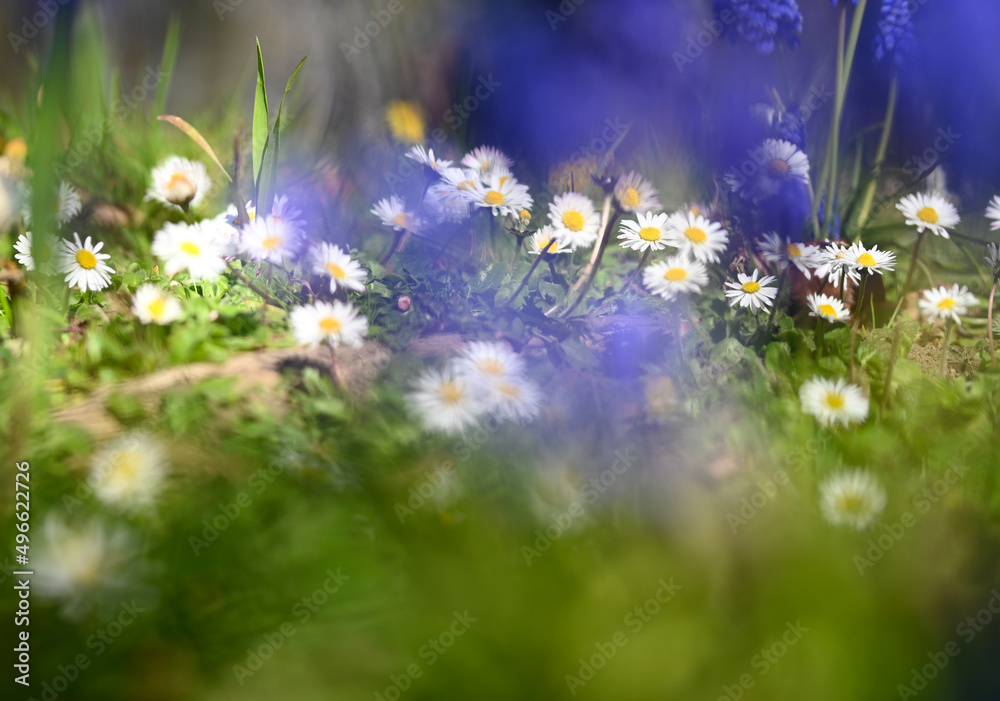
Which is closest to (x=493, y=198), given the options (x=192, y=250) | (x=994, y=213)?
(x=192, y=250)

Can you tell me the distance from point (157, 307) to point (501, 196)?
39cm

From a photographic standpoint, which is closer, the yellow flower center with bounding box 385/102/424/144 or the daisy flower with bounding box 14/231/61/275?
the daisy flower with bounding box 14/231/61/275

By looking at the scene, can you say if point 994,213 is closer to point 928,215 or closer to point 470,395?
point 928,215

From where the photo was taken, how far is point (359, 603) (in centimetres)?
48

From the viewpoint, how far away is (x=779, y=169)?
0.90 meters

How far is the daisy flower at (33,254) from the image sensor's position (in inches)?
19.9

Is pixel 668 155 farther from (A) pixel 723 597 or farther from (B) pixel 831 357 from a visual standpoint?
(A) pixel 723 597

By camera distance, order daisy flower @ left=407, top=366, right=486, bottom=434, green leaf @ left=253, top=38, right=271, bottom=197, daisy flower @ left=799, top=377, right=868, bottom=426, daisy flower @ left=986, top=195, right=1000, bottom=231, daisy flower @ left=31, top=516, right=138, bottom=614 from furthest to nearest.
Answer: daisy flower @ left=986, top=195, right=1000, bottom=231
green leaf @ left=253, top=38, right=271, bottom=197
daisy flower @ left=799, top=377, right=868, bottom=426
daisy flower @ left=407, top=366, right=486, bottom=434
daisy flower @ left=31, top=516, right=138, bottom=614

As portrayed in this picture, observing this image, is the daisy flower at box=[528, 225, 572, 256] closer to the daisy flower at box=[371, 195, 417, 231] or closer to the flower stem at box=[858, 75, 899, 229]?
the daisy flower at box=[371, 195, 417, 231]

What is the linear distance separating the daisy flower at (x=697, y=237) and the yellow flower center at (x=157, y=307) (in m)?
0.55

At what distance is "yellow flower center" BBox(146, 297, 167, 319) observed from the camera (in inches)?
26.3

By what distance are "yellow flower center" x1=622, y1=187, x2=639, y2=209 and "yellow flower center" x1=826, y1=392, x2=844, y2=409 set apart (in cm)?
31

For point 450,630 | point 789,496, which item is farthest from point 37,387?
point 789,496

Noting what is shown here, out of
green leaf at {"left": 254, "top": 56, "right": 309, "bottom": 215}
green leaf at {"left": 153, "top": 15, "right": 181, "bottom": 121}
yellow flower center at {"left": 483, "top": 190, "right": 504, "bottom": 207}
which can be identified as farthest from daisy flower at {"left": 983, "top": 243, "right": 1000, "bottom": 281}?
green leaf at {"left": 153, "top": 15, "right": 181, "bottom": 121}
